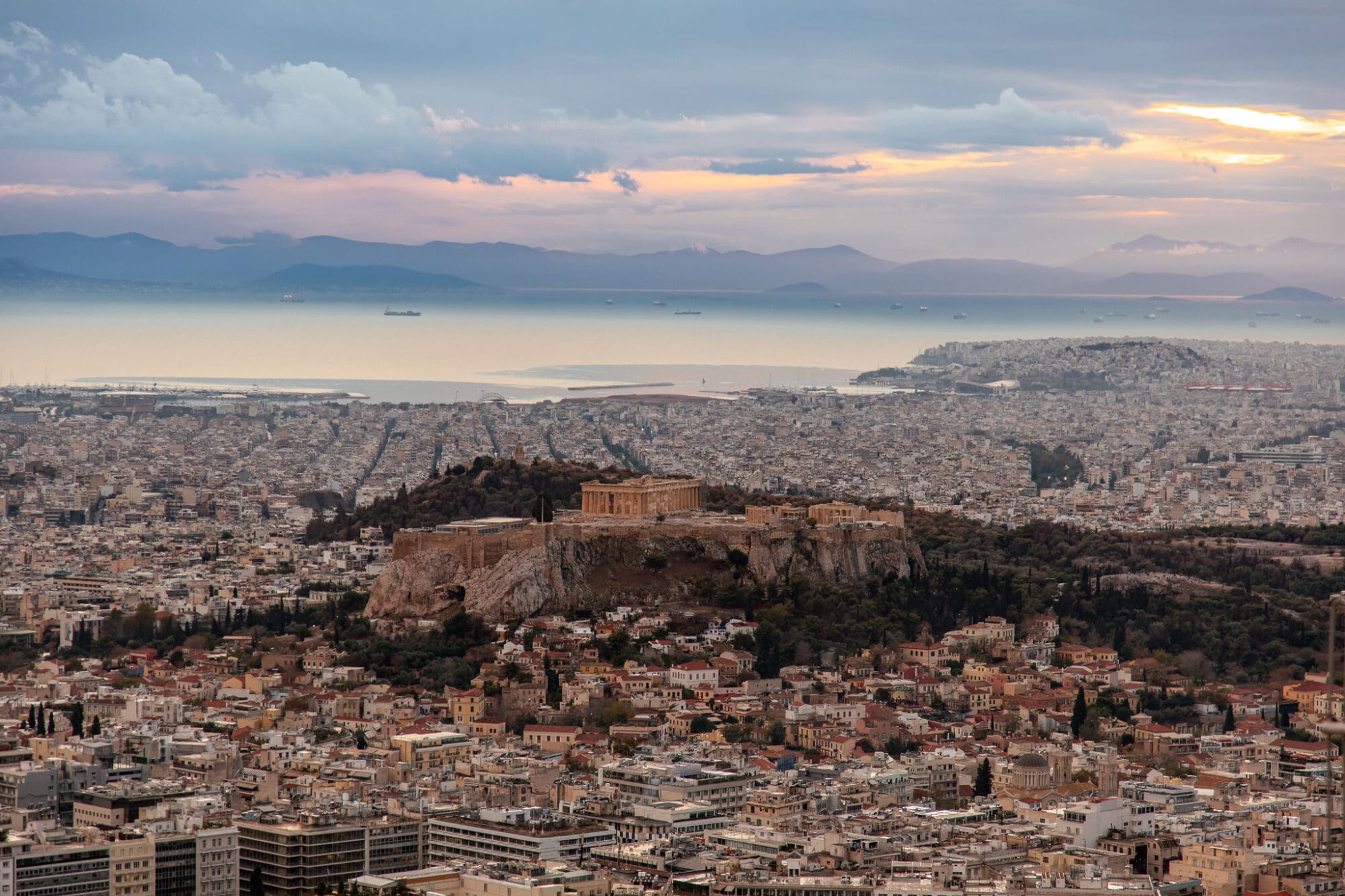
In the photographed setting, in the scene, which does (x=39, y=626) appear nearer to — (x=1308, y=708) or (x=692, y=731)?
(x=692, y=731)

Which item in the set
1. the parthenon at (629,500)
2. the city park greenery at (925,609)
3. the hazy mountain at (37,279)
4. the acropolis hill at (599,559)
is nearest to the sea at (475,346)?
the hazy mountain at (37,279)

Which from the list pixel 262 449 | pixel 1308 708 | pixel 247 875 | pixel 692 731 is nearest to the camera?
pixel 247 875

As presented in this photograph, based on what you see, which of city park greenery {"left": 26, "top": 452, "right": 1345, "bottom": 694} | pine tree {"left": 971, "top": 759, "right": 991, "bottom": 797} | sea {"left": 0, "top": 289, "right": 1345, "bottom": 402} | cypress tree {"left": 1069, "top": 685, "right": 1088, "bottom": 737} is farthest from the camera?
sea {"left": 0, "top": 289, "right": 1345, "bottom": 402}

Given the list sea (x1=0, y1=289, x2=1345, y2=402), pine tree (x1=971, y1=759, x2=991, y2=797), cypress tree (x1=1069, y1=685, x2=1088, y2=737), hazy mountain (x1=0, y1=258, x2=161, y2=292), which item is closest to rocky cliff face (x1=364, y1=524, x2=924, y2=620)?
cypress tree (x1=1069, y1=685, x2=1088, y2=737)

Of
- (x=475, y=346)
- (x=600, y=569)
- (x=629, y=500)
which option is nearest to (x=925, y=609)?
(x=600, y=569)

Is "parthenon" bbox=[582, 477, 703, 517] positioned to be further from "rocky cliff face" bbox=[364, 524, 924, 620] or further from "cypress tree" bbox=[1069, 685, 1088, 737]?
"cypress tree" bbox=[1069, 685, 1088, 737]

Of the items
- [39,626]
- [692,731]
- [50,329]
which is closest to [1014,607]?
[692,731]

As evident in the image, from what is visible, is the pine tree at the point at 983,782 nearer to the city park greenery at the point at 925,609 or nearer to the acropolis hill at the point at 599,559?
the city park greenery at the point at 925,609
